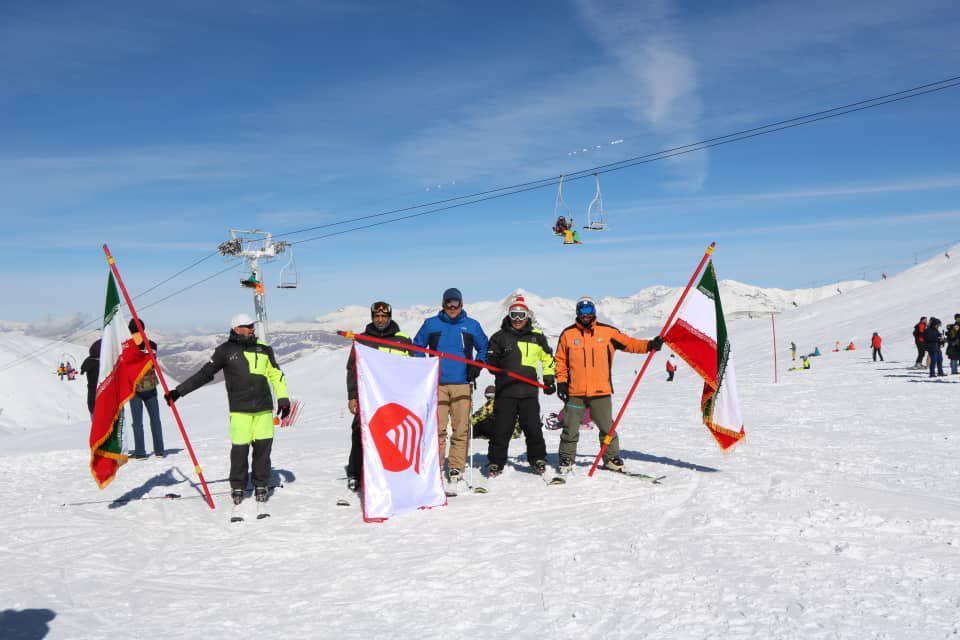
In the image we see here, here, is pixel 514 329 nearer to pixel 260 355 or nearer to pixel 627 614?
pixel 260 355

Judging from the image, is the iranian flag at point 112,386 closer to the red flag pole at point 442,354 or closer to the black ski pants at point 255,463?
the black ski pants at point 255,463

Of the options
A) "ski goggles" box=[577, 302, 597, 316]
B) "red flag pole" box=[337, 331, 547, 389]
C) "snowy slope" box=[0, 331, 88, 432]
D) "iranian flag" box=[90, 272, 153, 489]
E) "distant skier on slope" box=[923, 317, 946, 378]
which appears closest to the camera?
"red flag pole" box=[337, 331, 547, 389]

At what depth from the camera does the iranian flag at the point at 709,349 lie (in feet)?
26.1

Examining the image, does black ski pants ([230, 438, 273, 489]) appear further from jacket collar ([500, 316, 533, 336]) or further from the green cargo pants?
the green cargo pants

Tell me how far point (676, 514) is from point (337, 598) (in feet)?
10.4

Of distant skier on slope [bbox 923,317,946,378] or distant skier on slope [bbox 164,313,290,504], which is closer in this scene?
distant skier on slope [bbox 164,313,290,504]

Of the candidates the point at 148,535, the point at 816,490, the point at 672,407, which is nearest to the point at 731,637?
the point at 816,490

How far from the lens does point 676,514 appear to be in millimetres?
6113

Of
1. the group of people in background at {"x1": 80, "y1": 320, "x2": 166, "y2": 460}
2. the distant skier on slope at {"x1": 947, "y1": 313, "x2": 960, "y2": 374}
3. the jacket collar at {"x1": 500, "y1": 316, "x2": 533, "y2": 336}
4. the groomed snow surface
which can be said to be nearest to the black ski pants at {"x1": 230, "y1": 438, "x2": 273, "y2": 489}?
the groomed snow surface

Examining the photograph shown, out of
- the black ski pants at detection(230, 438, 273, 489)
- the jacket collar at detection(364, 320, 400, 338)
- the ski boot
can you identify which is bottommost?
the ski boot

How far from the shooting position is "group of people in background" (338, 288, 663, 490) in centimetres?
786

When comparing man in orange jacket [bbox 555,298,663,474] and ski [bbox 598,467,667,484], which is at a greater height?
man in orange jacket [bbox 555,298,663,474]

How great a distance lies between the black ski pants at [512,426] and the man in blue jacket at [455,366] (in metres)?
0.41

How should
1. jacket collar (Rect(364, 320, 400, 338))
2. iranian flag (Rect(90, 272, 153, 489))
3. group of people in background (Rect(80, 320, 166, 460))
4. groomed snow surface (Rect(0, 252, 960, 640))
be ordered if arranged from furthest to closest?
group of people in background (Rect(80, 320, 166, 460)) < jacket collar (Rect(364, 320, 400, 338)) < iranian flag (Rect(90, 272, 153, 489)) < groomed snow surface (Rect(0, 252, 960, 640))
